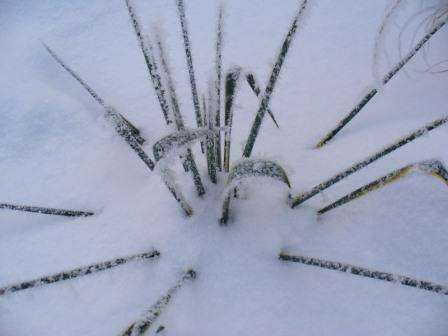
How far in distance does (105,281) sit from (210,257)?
19 centimetres

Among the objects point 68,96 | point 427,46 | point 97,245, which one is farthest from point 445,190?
point 68,96

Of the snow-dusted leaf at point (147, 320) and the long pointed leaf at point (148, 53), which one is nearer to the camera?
the snow-dusted leaf at point (147, 320)

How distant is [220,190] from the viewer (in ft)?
2.10

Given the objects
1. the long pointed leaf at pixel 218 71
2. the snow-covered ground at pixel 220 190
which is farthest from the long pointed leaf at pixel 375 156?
the long pointed leaf at pixel 218 71

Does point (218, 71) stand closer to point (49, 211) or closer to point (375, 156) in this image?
point (375, 156)

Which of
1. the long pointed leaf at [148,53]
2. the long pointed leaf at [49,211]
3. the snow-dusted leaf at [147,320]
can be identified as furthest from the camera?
the long pointed leaf at [49,211]

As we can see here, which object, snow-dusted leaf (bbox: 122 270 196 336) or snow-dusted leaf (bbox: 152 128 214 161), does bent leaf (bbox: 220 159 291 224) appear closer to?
snow-dusted leaf (bbox: 152 128 214 161)

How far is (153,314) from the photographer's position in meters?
0.46

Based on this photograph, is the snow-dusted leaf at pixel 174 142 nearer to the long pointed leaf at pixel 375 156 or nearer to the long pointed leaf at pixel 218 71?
the long pointed leaf at pixel 218 71

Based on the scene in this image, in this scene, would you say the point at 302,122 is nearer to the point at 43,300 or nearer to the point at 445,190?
the point at 445,190

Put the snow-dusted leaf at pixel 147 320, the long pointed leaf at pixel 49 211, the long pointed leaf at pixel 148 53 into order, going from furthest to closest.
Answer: the long pointed leaf at pixel 49 211 → the long pointed leaf at pixel 148 53 → the snow-dusted leaf at pixel 147 320

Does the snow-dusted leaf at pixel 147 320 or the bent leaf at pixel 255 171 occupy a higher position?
the bent leaf at pixel 255 171

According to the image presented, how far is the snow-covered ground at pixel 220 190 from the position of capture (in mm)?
570

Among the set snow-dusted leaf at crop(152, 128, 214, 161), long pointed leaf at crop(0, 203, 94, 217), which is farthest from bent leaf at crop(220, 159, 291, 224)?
long pointed leaf at crop(0, 203, 94, 217)
